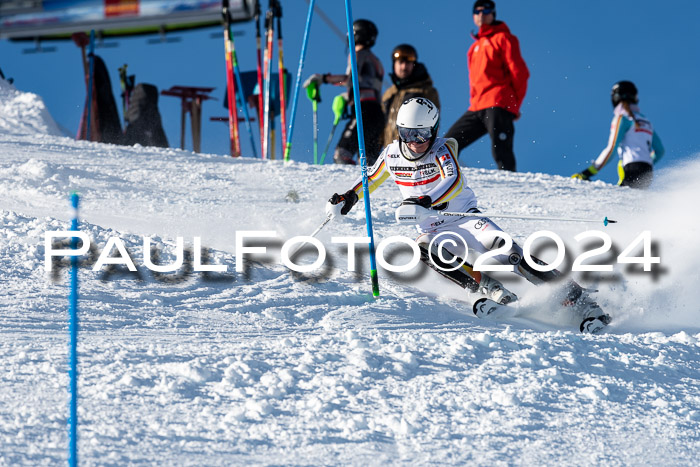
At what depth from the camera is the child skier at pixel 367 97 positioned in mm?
8523

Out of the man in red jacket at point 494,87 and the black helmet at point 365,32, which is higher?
the black helmet at point 365,32

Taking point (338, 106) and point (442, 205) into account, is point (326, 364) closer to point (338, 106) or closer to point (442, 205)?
point (442, 205)

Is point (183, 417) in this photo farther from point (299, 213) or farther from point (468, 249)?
point (299, 213)

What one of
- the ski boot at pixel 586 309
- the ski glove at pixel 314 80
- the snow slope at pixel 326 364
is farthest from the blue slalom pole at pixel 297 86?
the ski boot at pixel 586 309

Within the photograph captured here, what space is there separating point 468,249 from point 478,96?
3466 mm

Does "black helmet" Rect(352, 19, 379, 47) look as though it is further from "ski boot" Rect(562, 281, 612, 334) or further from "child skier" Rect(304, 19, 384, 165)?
"ski boot" Rect(562, 281, 612, 334)

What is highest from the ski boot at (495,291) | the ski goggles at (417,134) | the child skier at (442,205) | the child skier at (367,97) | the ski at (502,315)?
the child skier at (367,97)

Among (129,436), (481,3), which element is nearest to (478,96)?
(481,3)

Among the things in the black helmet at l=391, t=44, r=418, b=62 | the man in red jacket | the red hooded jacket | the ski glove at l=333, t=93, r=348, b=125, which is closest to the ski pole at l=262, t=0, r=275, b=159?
the ski glove at l=333, t=93, r=348, b=125

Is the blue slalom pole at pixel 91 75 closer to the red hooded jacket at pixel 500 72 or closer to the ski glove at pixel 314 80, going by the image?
the ski glove at pixel 314 80

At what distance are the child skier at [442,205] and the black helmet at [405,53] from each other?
3.48 m

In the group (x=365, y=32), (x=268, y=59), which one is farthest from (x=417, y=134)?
(x=268, y=59)

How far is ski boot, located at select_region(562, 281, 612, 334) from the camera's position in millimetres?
4477

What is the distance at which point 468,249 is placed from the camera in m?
4.85
